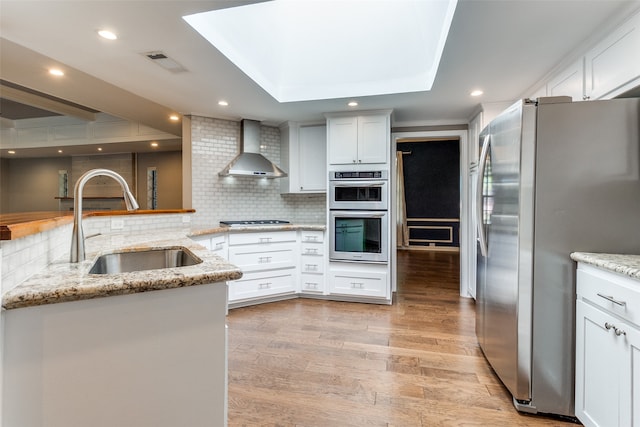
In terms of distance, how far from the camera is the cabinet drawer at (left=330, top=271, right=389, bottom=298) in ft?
11.6

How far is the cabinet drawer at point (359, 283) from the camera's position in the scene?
3535 mm

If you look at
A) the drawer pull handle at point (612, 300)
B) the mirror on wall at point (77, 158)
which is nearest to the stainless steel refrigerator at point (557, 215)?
the drawer pull handle at point (612, 300)

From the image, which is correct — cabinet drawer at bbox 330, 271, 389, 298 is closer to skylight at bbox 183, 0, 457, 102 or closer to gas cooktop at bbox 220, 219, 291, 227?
gas cooktop at bbox 220, 219, 291, 227

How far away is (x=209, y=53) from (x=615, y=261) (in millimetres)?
2690

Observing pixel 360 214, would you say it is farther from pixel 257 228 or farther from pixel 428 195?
pixel 428 195

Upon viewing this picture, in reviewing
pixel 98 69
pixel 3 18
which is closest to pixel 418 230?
pixel 98 69

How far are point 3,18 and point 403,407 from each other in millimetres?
3230

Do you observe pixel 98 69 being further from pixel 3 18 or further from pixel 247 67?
pixel 247 67

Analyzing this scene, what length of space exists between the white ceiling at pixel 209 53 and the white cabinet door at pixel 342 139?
200mm

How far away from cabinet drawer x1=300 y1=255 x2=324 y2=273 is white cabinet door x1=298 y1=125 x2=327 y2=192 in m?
0.91

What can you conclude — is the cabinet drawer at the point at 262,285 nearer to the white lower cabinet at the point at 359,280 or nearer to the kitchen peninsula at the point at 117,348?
the white lower cabinet at the point at 359,280

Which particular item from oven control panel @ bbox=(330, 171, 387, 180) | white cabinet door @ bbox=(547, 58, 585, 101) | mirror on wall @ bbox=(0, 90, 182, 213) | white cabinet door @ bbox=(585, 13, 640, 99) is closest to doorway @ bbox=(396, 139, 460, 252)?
oven control panel @ bbox=(330, 171, 387, 180)

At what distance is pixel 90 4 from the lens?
165cm

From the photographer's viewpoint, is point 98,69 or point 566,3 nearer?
point 566,3
